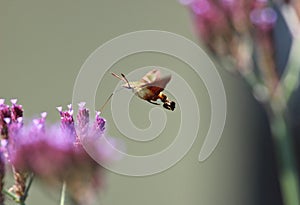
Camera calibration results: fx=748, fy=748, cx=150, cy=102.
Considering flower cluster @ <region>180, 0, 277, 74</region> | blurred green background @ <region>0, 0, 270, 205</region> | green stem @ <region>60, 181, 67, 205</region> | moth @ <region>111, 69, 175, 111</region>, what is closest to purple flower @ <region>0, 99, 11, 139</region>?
green stem @ <region>60, 181, 67, 205</region>

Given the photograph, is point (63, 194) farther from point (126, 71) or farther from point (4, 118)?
point (126, 71)

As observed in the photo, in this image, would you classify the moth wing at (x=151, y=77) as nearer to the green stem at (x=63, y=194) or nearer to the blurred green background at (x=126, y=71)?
the green stem at (x=63, y=194)

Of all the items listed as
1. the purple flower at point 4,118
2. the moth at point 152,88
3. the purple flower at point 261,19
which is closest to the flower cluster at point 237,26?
the purple flower at point 261,19

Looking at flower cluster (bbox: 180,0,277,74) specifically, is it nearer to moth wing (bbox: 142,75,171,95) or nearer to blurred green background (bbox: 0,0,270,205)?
moth wing (bbox: 142,75,171,95)

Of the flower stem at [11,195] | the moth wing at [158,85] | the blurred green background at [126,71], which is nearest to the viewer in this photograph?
the moth wing at [158,85]

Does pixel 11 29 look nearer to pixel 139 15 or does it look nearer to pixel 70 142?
pixel 139 15

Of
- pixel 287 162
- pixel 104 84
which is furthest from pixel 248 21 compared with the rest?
pixel 104 84

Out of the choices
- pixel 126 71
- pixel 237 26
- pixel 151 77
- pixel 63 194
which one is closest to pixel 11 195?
pixel 63 194
